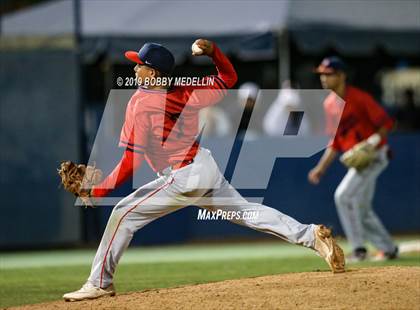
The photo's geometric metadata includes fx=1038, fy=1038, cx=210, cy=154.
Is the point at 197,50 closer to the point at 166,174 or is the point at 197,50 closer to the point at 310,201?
the point at 166,174

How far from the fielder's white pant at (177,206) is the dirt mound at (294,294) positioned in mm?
320

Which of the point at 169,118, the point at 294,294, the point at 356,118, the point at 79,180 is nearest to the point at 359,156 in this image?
the point at 356,118

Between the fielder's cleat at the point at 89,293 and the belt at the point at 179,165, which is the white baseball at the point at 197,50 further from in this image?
the fielder's cleat at the point at 89,293

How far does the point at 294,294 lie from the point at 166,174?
1.60 metres

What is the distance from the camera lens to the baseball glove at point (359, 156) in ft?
41.0

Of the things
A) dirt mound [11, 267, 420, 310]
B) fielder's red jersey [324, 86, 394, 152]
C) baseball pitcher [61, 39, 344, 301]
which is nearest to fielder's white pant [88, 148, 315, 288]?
baseball pitcher [61, 39, 344, 301]

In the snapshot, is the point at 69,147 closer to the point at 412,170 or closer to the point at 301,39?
the point at 301,39

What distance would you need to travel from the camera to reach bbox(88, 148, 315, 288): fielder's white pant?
27.6ft

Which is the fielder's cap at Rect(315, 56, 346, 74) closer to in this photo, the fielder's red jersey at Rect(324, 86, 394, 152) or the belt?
the fielder's red jersey at Rect(324, 86, 394, 152)

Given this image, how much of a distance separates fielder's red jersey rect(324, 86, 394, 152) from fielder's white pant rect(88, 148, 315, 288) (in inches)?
171

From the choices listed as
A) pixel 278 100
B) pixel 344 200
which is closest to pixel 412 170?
pixel 278 100

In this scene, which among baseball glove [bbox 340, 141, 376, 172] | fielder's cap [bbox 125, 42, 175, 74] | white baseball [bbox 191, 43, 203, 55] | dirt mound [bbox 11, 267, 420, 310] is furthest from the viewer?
baseball glove [bbox 340, 141, 376, 172]

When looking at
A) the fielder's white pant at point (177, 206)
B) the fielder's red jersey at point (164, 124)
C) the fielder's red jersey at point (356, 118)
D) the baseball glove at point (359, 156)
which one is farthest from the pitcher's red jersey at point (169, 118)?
the fielder's red jersey at point (356, 118)

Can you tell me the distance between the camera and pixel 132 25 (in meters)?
17.6
